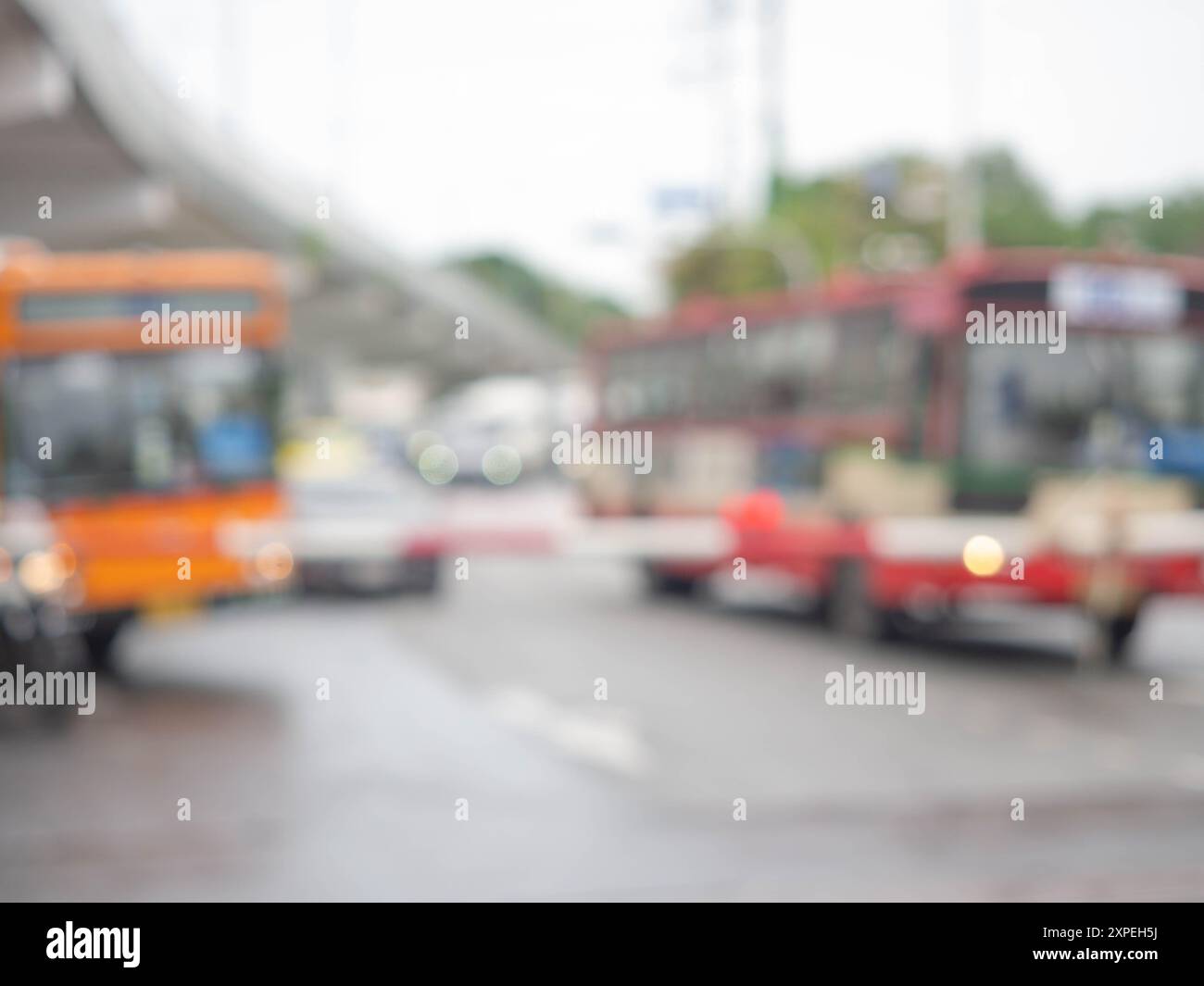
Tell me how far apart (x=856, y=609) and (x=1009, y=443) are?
199cm

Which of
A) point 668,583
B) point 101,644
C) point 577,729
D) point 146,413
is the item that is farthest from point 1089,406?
point 101,644

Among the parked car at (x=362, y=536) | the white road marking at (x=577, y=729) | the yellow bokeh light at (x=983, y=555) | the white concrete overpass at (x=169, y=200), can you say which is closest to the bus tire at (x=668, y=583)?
the parked car at (x=362, y=536)

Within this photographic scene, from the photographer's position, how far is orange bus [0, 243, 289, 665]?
1277 centimetres

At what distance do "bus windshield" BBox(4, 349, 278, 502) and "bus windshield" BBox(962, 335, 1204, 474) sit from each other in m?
5.29

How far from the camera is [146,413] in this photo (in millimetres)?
13141

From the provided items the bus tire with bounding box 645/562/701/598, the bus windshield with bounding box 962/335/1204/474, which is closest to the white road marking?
the bus windshield with bounding box 962/335/1204/474

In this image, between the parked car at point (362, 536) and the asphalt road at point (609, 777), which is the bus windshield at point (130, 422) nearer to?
the asphalt road at point (609, 777)

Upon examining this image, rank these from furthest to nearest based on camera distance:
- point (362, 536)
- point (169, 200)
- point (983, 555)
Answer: point (169, 200) → point (362, 536) → point (983, 555)

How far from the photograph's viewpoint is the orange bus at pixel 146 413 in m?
12.8

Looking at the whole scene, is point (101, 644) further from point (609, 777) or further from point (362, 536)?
point (609, 777)

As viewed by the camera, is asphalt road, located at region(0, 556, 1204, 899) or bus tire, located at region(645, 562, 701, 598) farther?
bus tire, located at region(645, 562, 701, 598)

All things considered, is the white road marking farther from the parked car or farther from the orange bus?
the parked car
